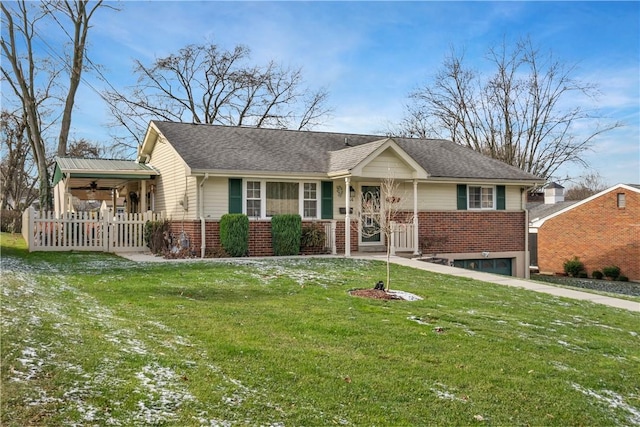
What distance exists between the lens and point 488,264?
20234 millimetres

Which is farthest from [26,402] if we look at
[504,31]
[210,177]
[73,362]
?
[504,31]

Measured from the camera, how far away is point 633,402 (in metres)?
5.12

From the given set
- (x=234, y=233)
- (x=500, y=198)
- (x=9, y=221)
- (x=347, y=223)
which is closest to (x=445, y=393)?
(x=234, y=233)

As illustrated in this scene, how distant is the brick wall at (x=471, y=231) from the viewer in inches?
749

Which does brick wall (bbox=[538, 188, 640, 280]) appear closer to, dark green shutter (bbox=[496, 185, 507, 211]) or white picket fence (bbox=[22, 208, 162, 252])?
dark green shutter (bbox=[496, 185, 507, 211])

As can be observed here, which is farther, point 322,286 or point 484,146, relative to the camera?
point 484,146

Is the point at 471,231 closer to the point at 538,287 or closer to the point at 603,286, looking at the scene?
the point at 603,286

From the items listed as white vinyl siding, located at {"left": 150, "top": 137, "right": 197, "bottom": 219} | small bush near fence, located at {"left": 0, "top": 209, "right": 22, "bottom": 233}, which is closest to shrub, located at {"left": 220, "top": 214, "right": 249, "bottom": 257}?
white vinyl siding, located at {"left": 150, "top": 137, "right": 197, "bottom": 219}

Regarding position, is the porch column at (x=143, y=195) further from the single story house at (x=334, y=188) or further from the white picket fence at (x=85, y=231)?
the white picket fence at (x=85, y=231)

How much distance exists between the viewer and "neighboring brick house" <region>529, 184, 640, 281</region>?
89.8 feet

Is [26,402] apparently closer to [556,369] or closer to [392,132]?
[556,369]

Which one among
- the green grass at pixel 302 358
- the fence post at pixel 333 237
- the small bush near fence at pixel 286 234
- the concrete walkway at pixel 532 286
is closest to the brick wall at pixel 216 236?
the small bush near fence at pixel 286 234

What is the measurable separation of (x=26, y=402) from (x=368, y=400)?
8.45 ft

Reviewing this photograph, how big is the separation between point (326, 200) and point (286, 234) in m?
2.04
